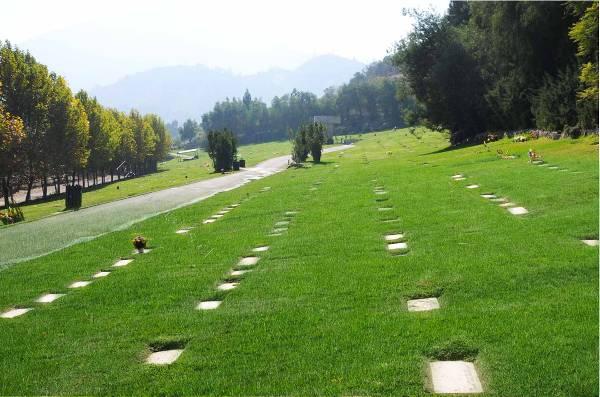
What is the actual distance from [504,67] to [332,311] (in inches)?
1340

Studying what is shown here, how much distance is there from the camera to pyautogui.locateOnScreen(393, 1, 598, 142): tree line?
25953 mm

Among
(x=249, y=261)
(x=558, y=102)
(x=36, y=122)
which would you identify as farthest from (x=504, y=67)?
(x=36, y=122)

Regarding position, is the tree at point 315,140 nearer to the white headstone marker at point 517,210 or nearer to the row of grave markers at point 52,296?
the white headstone marker at point 517,210

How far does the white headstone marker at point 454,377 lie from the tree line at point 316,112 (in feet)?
402

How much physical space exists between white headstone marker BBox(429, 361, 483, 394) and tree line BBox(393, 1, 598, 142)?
18.7 metres

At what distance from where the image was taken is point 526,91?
33.4m

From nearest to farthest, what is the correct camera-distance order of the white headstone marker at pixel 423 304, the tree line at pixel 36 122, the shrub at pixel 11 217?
the white headstone marker at pixel 423 304, the shrub at pixel 11 217, the tree line at pixel 36 122

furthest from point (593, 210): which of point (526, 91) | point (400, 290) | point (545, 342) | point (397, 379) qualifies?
point (526, 91)

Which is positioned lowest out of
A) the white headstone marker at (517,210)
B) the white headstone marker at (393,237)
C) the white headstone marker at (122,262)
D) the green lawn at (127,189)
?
the green lawn at (127,189)

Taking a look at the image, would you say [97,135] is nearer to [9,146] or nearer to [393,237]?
[9,146]

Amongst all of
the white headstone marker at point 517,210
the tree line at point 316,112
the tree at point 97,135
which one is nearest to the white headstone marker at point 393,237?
the white headstone marker at point 517,210

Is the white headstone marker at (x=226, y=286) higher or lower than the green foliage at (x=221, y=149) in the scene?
lower

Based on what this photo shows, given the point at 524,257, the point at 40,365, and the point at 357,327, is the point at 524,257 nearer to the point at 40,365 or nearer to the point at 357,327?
the point at 357,327

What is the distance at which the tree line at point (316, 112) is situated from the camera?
14175 cm
